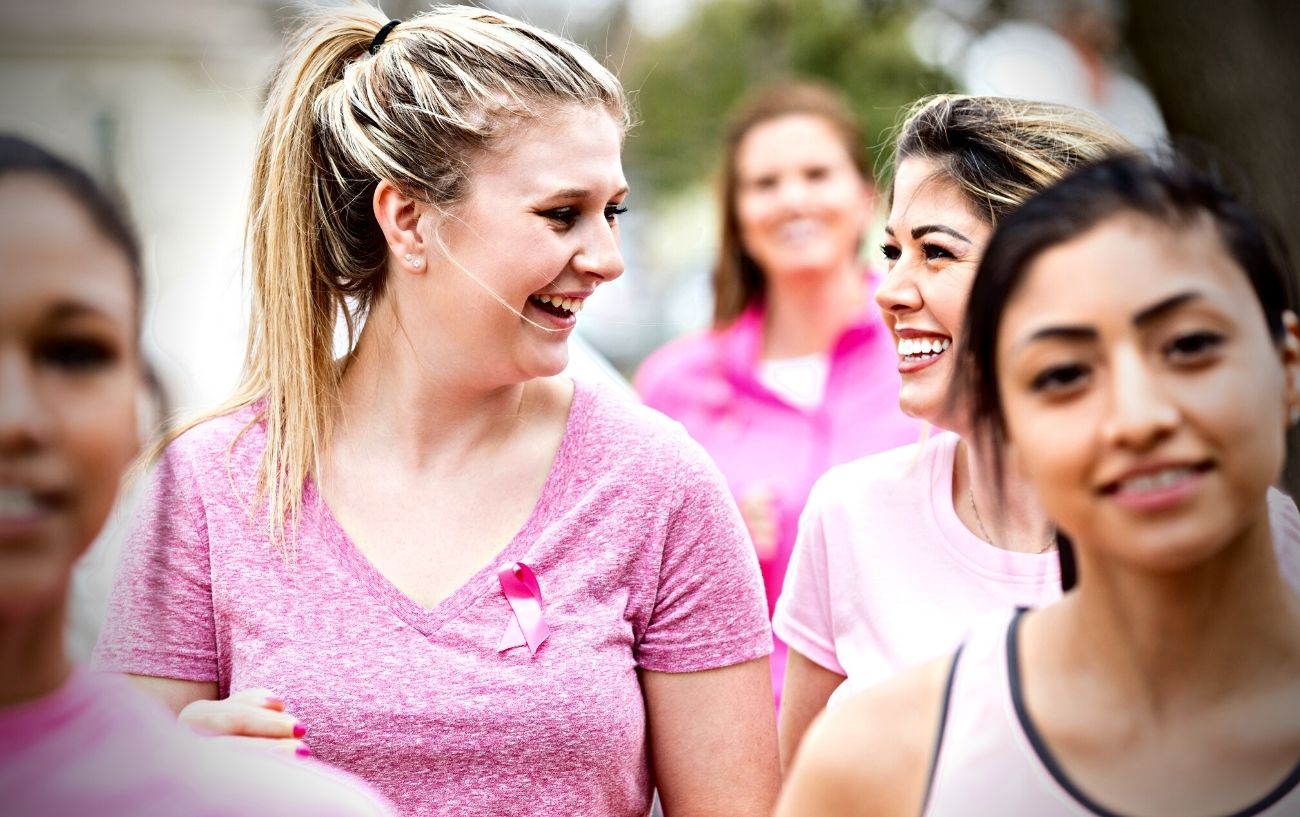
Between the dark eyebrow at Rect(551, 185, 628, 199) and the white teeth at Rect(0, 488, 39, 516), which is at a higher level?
the dark eyebrow at Rect(551, 185, 628, 199)

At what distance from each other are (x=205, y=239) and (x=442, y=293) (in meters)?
0.77

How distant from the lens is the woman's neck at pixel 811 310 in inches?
157

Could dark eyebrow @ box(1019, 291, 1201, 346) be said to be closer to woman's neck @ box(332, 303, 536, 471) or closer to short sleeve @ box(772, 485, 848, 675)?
short sleeve @ box(772, 485, 848, 675)

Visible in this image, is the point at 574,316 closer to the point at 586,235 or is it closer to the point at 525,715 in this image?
the point at 586,235

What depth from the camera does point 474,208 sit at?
2.20 meters

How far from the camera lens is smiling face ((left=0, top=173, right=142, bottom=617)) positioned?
109cm

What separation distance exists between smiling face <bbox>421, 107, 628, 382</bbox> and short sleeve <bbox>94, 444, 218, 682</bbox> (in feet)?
1.69

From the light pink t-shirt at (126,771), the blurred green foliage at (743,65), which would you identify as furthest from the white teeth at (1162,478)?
the blurred green foliage at (743,65)

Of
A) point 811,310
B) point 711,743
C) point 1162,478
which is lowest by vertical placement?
point 711,743

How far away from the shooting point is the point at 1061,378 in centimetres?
128

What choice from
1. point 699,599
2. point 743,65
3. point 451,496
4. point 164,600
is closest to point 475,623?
point 451,496

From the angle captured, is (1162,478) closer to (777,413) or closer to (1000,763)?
(1000,763)

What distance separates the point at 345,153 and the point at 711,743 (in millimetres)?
1154

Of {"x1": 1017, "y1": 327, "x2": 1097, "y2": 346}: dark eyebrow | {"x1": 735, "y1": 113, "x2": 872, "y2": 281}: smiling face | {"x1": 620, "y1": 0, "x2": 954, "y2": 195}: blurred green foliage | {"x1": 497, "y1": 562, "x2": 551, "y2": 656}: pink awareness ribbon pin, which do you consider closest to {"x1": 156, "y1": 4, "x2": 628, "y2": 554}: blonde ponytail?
{"x1": 497, "y1": 562, "x2": 551, "y2": 656}: pink awareness ribbon pin
